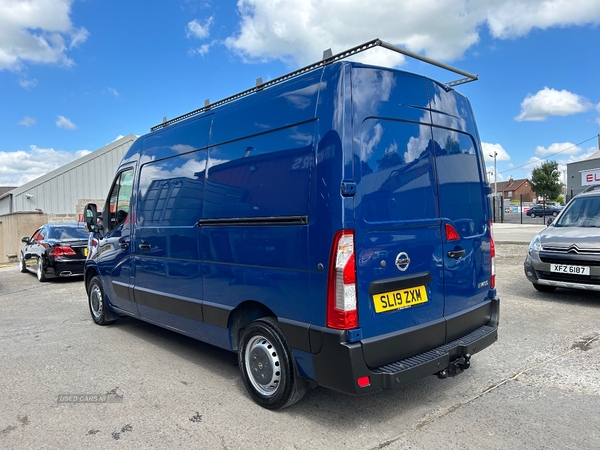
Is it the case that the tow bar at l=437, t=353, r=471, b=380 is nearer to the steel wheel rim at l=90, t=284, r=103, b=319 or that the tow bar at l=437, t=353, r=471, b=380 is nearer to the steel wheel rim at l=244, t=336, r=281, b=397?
the steel wheel rim at l=244, t=336, r=281, b=397

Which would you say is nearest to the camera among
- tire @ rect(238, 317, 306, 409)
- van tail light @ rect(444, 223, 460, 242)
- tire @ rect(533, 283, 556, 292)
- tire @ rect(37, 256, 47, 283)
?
tire @ rect(238, 317, 306, 409)

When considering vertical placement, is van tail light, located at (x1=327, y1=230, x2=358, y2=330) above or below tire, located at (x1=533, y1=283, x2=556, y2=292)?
above

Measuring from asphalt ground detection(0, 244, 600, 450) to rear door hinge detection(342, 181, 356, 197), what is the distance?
1.67 metres

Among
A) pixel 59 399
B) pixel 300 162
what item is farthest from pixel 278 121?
pixel 59 399

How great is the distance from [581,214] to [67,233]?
11.4 meters

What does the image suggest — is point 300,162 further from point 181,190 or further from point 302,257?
point 181,190

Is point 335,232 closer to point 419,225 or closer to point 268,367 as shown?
point 419,225

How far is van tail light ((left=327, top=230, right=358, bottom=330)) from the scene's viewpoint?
2916 millimetres

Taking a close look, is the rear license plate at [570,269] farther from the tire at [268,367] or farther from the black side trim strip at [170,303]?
the black side trim strip at [170,303]

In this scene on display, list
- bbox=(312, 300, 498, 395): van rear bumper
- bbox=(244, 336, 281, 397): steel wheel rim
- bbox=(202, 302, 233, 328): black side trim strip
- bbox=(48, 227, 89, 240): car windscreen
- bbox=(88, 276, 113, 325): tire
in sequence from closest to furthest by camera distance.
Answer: bbox=(312, 300, 498, 395): van rear bumper
bbox=(244, 336, 281, 397): steel wheel rim
bbox=(202, 302, 233, 328): black side trim strip
bbox=(88, 276, 113, 325): tire
bbox=(48, 227, 89, 240): car windscreen

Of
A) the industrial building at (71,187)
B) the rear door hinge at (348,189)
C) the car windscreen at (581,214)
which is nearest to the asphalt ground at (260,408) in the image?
the rear door hinge at (348,189)

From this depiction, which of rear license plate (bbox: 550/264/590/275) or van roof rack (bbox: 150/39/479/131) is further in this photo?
rear license plate (bbox: 550/264/590/275)

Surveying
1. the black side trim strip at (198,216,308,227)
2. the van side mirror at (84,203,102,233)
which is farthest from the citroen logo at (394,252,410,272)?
the van side mirror at (84,203,102,233)

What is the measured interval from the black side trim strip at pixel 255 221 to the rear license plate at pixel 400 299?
744 millimetres
